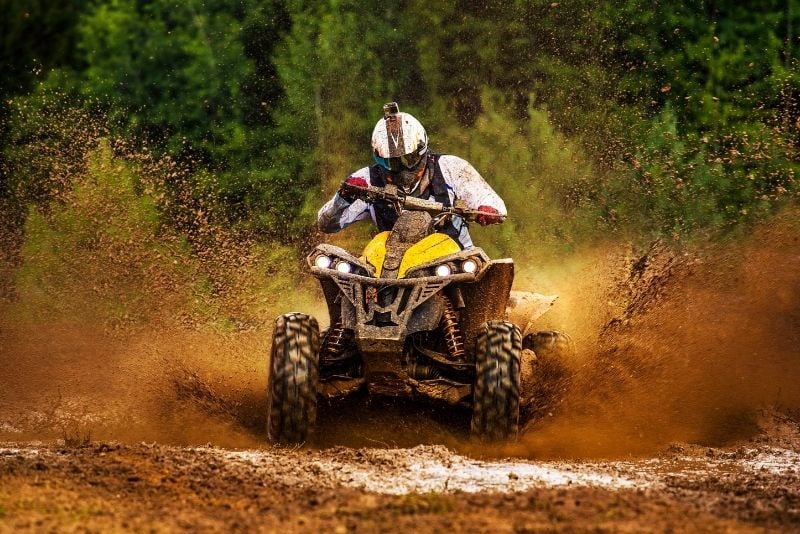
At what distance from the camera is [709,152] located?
22250 millimetres

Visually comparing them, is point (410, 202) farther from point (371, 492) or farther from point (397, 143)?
point (371, 492)

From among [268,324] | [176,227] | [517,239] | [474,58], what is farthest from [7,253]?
[474,58]

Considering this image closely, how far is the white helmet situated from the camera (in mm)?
Answer: 10773

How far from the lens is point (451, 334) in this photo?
9898mm

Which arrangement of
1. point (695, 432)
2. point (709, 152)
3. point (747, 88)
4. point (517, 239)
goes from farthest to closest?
1. point (747, 88)
2. point (709, 152)
3. point (517, 239)
4. point (695, 432)

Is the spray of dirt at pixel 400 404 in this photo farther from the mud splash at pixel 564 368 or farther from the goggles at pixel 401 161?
the goggles at pixel 401 161

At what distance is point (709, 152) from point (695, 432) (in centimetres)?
1210

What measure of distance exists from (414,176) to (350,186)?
67 centimetres

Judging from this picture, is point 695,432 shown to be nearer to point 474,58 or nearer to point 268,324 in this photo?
point 268,324

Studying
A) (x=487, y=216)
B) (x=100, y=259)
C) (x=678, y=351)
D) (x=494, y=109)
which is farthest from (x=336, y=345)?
(x=494, y=109)

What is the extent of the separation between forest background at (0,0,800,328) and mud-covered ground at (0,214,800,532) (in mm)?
3091

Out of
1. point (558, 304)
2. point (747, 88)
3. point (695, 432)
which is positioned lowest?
point (695, 432)

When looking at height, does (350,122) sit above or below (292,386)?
above

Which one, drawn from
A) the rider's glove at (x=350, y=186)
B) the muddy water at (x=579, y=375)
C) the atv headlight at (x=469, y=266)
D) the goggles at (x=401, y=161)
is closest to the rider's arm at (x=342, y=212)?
the rider's glove at (x=350, y=186)
